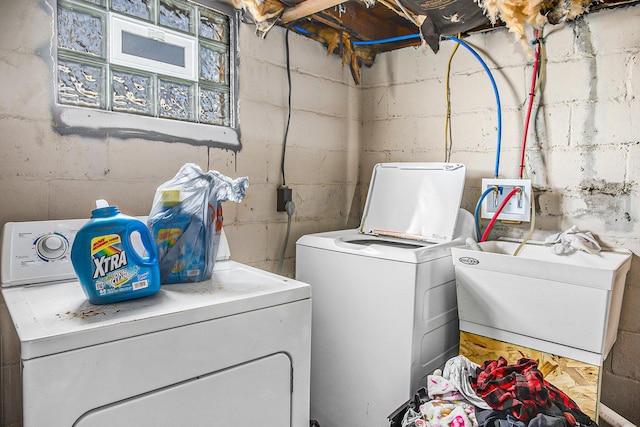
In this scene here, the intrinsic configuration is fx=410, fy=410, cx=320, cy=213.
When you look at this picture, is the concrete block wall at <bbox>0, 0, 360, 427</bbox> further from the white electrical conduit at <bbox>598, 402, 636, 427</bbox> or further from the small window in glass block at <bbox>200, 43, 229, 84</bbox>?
the white electrical conduit at <bbox>598, 402, 636, 427</bbox>

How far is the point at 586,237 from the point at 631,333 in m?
0.44

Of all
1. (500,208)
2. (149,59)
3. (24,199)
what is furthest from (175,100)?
(500,208)

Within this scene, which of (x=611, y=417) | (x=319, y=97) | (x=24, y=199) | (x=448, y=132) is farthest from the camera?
(x=319, y=97)

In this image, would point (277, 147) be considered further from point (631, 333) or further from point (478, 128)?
point (631, 333)

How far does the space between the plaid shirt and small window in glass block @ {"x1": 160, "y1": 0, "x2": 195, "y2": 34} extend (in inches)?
71.2

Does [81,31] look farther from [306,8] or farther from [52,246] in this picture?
[306,8]

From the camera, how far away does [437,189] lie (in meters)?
2.03

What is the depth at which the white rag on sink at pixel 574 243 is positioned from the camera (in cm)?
172

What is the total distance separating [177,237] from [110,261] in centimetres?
24

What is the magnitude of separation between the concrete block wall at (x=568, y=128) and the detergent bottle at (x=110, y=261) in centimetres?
165

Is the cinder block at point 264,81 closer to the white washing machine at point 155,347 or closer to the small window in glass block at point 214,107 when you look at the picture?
the small window in glass block at point 214,107

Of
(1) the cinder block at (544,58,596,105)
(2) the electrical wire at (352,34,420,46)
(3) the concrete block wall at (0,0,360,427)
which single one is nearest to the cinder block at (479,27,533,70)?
(1) the cinder block at (544,58,596,105)

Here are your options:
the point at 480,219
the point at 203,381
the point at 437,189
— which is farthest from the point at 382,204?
the point at 203,381

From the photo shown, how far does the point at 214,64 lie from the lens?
1868 millimetres
